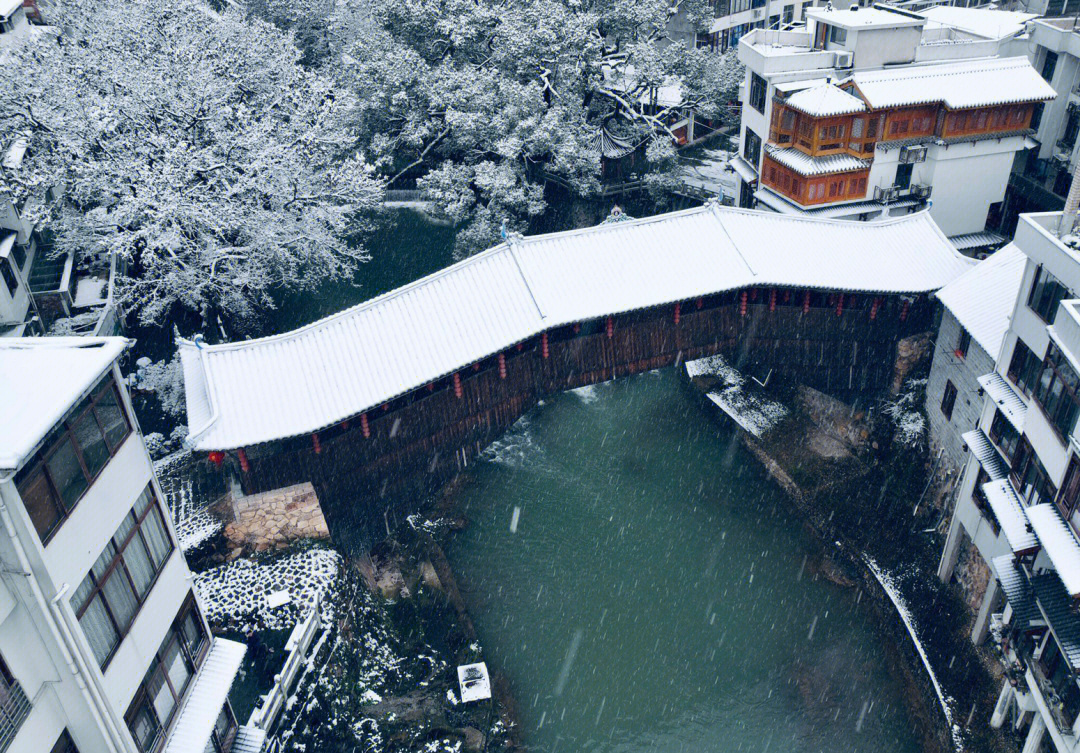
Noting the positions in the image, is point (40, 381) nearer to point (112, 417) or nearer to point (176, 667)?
point (112, 417)

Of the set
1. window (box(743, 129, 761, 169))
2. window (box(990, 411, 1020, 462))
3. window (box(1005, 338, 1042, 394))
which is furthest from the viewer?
window (box(743, 129, 761, 169))

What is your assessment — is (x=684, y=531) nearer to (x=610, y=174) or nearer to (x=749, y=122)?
(x=749, y=122)

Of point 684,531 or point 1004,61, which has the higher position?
point 1004,61

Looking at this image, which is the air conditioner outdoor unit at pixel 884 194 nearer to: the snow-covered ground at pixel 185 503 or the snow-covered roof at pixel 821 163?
the snow-covered roof at pixel 821 163

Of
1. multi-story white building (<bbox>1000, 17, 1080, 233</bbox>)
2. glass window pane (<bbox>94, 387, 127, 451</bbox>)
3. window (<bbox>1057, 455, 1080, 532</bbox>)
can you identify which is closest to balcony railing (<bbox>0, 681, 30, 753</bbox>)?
glass window pane (<bbox>94, 387, 127, 451</bbox>)

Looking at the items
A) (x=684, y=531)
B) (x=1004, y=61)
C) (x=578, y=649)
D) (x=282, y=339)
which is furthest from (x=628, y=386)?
(x=1004, y=61)

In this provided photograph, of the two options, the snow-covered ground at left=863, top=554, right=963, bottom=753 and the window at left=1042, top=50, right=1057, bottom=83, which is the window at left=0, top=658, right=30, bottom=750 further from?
the window at left=1042, top=50, right=1057, bottom=83

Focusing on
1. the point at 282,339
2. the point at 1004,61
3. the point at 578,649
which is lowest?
the point at 578,649
